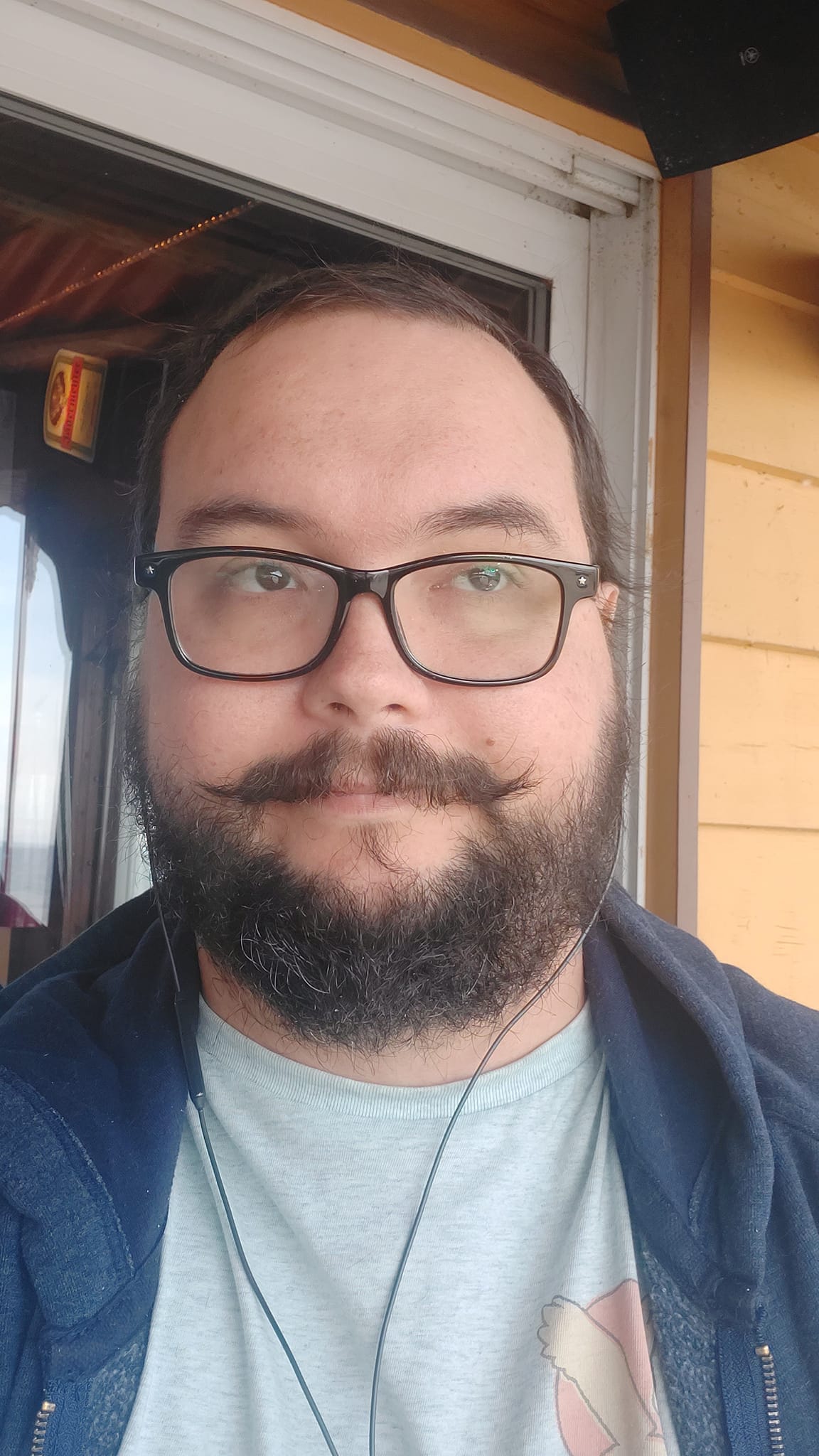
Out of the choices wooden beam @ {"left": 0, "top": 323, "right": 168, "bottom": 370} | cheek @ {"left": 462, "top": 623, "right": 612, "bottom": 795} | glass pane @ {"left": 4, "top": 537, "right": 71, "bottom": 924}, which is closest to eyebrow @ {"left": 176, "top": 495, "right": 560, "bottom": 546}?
cheek @ {"left": 462, "top": 623, "right": 612, "bottom": 795}

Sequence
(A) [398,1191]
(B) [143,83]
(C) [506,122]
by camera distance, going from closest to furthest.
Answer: (A) [398,1191]
(B) [143,83]
(C) [506,122]

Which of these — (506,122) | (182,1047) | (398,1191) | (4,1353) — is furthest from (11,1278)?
(506,122)

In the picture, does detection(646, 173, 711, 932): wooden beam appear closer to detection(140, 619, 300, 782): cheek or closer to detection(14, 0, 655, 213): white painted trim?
detection(14, 0, 655, 213): white painted trim

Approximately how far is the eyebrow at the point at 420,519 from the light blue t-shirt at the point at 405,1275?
54 cm

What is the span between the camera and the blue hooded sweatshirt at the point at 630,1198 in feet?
2.77

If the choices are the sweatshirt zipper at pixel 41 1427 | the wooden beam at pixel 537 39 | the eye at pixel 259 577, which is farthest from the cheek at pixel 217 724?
the wooden beam at pixel 537 39

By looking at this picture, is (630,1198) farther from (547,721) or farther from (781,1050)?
(547,721)

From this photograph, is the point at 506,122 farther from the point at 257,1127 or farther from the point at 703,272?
the point at 257,1127

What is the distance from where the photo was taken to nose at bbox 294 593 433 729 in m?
0.91

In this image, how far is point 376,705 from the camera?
91cm

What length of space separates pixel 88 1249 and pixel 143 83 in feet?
4.46

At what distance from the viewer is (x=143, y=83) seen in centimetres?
128

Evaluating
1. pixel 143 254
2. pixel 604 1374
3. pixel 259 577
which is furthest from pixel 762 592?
pixel 604 1374

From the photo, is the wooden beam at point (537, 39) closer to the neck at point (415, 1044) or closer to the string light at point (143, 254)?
the string light at point (143, 254)
